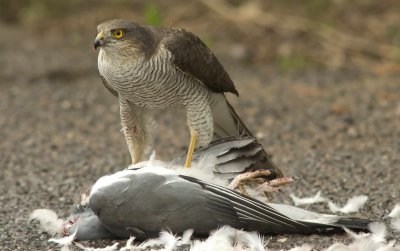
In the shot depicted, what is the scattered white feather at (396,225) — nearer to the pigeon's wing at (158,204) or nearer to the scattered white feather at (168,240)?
the pigeon's wing at (158,204)

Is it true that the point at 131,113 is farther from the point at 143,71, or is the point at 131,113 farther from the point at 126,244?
the point at 126,244

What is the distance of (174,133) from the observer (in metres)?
7.44

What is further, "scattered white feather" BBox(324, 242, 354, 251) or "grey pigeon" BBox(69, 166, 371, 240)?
"grey pigeon" BBox(69, 166, 371, 240)

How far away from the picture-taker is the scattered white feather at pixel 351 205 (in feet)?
15.9

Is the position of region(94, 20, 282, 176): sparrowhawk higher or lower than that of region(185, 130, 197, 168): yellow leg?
higher

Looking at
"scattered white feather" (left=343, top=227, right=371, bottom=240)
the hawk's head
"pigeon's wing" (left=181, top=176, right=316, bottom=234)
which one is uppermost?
the hawk's head

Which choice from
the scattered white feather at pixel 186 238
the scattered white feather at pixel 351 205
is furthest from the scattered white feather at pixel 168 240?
the scattered white feather at pixel 351 205

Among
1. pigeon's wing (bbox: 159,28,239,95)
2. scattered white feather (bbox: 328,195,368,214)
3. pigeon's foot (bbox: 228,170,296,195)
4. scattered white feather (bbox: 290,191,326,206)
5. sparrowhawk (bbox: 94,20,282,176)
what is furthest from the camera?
scattered white feather (bbox: 290,191,326,206)

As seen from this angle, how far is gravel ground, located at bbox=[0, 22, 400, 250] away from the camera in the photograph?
532 centimetres

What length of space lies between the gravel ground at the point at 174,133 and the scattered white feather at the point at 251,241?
0.14m

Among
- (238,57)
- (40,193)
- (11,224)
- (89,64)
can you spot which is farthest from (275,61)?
(11,224)

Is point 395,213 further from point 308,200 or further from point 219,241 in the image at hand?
point 219,241

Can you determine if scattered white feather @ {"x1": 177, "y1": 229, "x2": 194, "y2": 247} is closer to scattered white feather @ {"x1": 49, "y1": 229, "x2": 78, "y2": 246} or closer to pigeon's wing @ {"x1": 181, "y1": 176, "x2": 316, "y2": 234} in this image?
pigeon's wing @ {"x1": 181, "y1": 176, "x2": 316, "y2": 234}

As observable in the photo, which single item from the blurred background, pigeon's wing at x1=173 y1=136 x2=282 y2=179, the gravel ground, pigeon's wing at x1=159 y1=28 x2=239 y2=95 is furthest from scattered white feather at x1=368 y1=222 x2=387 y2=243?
the blurred background
